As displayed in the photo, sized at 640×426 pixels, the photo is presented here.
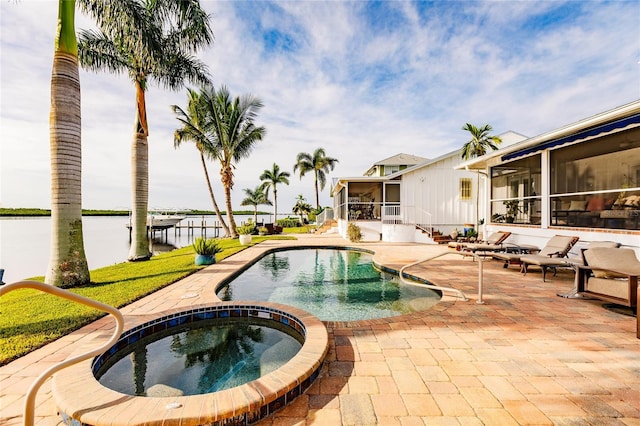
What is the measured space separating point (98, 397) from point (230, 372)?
1507 millimetres

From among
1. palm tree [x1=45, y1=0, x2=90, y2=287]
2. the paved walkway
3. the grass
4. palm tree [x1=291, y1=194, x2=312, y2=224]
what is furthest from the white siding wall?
palm tree [x1=291, y1=194, x2=312, y2=224]

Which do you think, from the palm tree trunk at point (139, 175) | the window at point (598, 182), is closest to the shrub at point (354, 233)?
the window at point (598, 182)

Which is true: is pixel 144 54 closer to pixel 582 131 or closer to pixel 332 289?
pixel 332 289

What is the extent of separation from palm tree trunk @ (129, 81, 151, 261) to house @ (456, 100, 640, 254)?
13.1 m

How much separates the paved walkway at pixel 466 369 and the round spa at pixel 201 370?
203mm

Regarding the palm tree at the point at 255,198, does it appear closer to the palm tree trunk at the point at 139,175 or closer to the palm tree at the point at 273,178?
the palm tree at the point at 273,178

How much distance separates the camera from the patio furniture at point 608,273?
445 cm

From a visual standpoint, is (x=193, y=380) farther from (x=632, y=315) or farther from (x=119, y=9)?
(x=119, y=9)

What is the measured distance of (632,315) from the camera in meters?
4.49

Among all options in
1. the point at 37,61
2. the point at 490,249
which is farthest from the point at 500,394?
the point at 37,61

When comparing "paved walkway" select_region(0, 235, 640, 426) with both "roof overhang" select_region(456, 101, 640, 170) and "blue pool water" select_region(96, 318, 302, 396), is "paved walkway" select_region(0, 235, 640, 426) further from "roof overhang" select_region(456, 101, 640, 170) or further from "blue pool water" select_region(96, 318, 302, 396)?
"roof overhang" select_region(456, 101, 640, 170)

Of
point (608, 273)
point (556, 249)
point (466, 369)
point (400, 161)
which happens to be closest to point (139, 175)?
point (466, 369)

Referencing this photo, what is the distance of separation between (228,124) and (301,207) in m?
22.8

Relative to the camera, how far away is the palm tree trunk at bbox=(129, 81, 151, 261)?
33.9 ft
